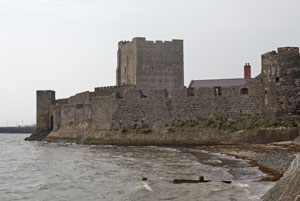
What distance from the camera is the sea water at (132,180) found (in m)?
12.4

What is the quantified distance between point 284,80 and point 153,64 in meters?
21.5

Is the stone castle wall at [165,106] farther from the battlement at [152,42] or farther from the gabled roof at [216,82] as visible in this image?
the battlement at [152,42]

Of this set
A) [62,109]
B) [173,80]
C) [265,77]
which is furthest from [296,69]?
[62,109]

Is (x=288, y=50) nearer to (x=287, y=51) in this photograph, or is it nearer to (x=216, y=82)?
(x=287, y=51)

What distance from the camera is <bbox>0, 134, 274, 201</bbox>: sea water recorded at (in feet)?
40.8

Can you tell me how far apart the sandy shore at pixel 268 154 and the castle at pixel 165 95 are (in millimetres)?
3842

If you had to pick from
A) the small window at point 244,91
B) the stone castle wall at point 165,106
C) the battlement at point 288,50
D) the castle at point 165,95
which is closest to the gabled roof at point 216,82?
the castle at point 165,95

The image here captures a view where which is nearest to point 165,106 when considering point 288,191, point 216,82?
point 216,82

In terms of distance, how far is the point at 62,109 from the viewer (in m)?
45.8

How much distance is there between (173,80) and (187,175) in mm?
30850

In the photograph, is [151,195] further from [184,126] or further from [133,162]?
[184,126]

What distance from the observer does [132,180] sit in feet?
50.8

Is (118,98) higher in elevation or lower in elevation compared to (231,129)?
higher

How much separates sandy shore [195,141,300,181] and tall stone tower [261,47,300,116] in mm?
3365
